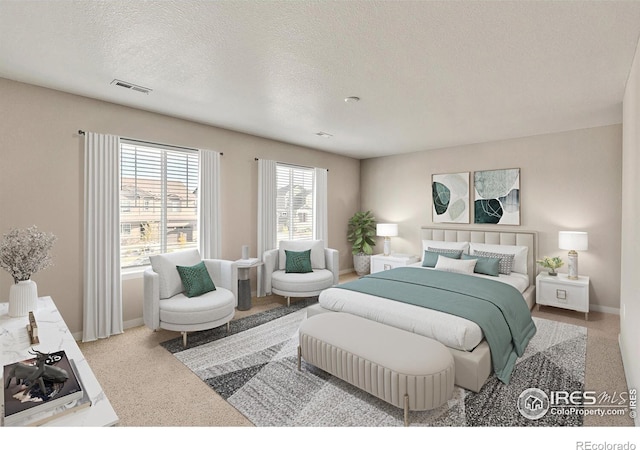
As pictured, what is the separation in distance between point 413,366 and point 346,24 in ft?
7.40

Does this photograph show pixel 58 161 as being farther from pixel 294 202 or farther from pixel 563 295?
pixel 563 295

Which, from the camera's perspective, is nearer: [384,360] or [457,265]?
[384,360]

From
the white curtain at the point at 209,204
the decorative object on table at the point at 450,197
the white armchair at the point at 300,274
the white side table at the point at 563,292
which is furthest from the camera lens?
the decorative object on table at the point at 450,197

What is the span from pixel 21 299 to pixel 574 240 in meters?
5.78

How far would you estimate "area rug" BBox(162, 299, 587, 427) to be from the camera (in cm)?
207

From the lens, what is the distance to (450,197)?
5.54 m

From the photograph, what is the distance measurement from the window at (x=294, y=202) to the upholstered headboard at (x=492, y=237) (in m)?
2.23

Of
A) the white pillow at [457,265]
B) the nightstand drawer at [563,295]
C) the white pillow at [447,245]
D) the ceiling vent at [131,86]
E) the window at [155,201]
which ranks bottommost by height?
the nightstand drawer at [563,295]

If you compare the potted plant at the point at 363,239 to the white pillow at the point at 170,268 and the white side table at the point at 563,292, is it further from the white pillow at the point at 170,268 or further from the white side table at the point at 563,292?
the white pillow at the point at 170,268

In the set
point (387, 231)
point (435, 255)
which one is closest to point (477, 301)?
point (435, 255)

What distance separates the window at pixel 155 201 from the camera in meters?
3.72

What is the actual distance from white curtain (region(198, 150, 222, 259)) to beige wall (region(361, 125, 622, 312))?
3.84m

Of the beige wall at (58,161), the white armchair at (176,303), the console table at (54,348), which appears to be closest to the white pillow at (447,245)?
the white armchair at (176,303)

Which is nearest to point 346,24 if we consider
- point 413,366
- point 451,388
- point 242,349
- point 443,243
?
point 413,366
